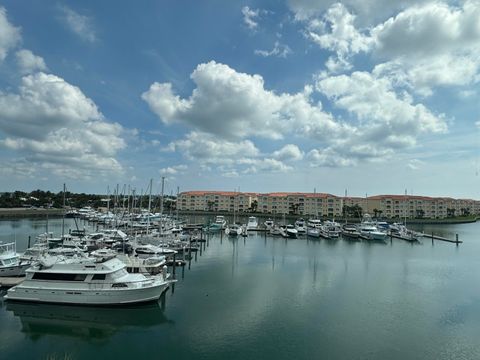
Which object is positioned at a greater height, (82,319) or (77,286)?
(77,286)

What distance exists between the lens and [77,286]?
22.3 m

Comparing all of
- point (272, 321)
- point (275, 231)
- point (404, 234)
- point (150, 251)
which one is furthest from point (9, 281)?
point (404, 234)

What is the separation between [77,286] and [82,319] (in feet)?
7.88

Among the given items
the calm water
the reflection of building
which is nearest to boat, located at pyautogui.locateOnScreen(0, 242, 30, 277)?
the calm water

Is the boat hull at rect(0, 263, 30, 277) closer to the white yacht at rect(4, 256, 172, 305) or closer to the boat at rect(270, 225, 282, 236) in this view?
the white yacht at rect(4, 256, 172, 305)

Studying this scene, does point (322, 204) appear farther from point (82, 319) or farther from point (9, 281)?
point (82, 319)

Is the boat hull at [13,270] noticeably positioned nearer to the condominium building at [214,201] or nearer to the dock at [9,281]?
the dock at [9,281]

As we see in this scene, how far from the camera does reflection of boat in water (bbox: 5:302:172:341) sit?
63.6 feet

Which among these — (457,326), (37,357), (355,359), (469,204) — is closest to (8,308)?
(37,357)

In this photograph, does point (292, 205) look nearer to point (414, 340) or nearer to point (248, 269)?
point (248, 269)

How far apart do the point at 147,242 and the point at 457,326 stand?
36.4 metres

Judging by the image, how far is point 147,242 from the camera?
46.1 metres

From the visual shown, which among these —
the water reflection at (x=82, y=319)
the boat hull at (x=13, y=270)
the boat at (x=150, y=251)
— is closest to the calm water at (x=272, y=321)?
the water reflection at (x=82, y=319)

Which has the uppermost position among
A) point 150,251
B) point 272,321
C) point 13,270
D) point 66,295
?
point 150,251
